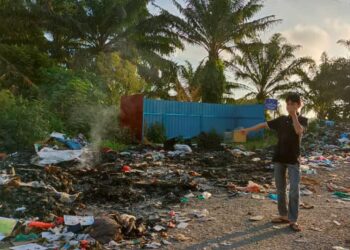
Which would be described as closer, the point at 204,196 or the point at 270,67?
the point at 204,196

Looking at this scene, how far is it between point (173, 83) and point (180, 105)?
7.15 m

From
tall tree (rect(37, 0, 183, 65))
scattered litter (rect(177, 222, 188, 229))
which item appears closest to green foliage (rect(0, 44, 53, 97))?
tall tree (rect(37, 0, 183, 65))

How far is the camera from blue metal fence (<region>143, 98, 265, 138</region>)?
55.0 ft

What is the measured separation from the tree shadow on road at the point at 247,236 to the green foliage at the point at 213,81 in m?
17.2

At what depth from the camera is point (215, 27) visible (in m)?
21.0

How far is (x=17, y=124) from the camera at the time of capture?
11008 millimetres

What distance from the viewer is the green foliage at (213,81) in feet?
71.7

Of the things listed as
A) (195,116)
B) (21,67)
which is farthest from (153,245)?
(21,67)

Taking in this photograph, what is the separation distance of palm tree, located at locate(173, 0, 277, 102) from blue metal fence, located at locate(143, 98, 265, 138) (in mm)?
2635

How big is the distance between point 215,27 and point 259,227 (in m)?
17.1

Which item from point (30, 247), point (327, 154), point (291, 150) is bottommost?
point (30, 247)

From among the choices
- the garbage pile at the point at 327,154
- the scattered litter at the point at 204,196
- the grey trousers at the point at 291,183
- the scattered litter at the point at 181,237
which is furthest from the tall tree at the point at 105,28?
the scattered litter at the point at 181,237

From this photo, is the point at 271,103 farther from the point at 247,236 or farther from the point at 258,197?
the point at 247,236

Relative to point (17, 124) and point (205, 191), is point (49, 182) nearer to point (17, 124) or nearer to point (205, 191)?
point (205, 191)
